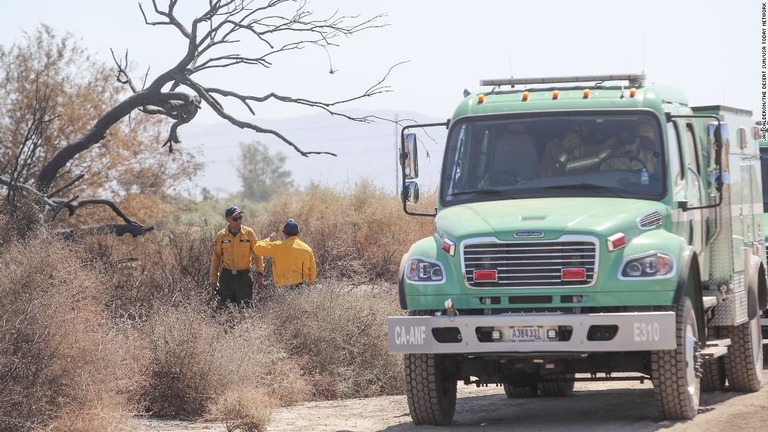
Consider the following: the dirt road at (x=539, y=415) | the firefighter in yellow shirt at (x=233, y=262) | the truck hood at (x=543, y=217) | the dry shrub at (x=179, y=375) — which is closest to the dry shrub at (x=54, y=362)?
the dirt road at (x=539, y=415)

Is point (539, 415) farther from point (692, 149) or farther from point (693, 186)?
point (692, 149)

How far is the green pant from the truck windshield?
198 inches

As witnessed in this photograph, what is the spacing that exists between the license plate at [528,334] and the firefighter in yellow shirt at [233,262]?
243 inches

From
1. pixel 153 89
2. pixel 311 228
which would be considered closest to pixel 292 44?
pixel 153 89

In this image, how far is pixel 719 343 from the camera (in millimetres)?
12289

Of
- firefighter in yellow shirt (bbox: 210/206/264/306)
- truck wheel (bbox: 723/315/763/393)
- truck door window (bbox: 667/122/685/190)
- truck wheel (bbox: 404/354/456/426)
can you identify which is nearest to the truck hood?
truck door window (bbox: 667/122/685/190)

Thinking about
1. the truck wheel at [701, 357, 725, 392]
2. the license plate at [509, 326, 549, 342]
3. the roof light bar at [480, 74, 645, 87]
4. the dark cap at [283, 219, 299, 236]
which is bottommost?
the truck wheel at [701, 357, 725, 392]

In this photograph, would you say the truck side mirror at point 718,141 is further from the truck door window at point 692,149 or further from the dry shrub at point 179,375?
the dry shrub at point 179,375

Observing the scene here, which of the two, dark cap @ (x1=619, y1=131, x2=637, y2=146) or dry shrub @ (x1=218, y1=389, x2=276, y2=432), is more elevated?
dark cap @ (x1=619, y1=131, x2=637, y2=146)

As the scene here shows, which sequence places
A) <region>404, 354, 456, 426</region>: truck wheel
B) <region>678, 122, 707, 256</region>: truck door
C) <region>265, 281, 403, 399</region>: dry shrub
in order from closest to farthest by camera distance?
<region>404, 354, 456, 426</region>: truck wheel < <region>678, 122, 707, 256</region>: truck door < <region>265, 281, 403, 399</region>: dry shrub

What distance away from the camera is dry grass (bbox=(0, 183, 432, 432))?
34.1ft

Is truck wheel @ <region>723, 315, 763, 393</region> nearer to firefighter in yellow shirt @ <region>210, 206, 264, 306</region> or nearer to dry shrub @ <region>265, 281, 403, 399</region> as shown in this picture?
dry shrub @ <region>265, 281, 403, 399</region>

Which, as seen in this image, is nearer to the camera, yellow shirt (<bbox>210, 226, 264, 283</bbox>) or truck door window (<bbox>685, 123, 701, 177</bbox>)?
truck door window (<bbox>685, 123, 701, 177</bbox>)

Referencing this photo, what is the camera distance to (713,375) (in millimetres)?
13273
